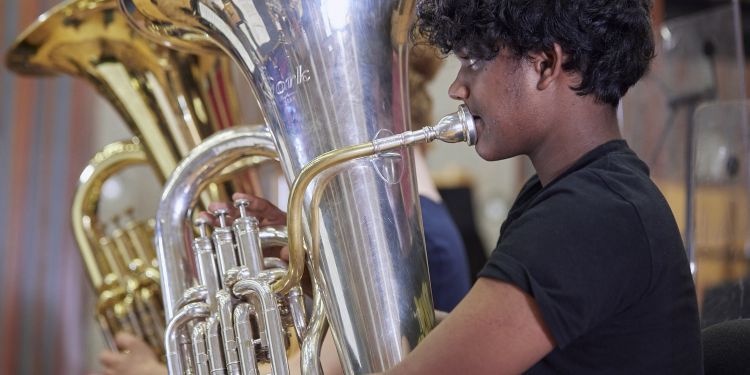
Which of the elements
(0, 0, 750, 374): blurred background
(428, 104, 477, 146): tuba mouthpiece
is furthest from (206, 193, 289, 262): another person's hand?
(0, 0, 750, 374): blurred background

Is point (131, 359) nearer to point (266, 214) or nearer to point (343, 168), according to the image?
point (266, 214)

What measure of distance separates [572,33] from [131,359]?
0.86 m

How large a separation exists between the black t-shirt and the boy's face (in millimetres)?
49

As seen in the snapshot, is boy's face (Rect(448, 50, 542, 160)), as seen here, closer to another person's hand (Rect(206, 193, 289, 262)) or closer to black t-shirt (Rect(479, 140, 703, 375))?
black t-shirt (Rect(479, 140, 703, 375))

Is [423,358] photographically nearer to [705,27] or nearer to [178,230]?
[178,230]

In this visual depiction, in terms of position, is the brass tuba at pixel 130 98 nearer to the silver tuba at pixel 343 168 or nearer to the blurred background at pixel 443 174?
the blurred background at pixel 443 174

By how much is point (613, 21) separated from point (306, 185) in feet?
0.96

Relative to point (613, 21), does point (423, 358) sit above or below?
below

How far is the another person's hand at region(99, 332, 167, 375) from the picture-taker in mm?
1340

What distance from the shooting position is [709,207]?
1497mm

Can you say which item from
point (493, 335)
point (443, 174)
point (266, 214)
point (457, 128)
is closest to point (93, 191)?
point (266, 214)

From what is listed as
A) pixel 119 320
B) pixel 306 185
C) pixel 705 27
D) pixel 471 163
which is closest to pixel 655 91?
pixel 705 27

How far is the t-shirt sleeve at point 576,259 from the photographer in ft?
2.23

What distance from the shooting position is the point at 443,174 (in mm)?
3479
